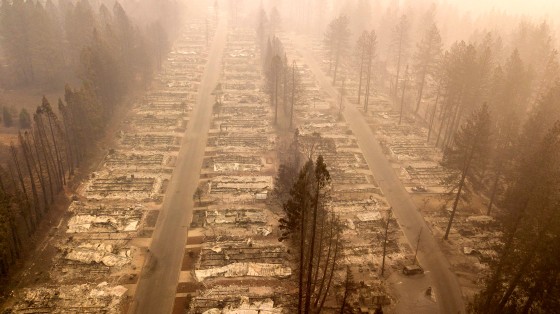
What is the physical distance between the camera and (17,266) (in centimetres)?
3447

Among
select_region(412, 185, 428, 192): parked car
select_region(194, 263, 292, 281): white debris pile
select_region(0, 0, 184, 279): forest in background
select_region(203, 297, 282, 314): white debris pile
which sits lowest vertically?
select_region(203, 297, 282, 314): white debris pile

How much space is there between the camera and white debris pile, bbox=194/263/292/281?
114ft

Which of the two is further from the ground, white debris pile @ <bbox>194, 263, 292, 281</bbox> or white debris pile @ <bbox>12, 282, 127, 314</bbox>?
white debris pile @ <bbox>194, 263, 292, 281</bbox>

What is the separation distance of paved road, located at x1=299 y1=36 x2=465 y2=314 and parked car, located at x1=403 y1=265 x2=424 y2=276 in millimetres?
508

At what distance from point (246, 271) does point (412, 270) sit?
1431 centimetres

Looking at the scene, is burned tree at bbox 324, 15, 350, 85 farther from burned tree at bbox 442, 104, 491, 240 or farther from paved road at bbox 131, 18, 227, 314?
burned tree at bbox 442, 104, 491, 240

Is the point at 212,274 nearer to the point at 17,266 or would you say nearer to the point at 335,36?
the point at 17,266

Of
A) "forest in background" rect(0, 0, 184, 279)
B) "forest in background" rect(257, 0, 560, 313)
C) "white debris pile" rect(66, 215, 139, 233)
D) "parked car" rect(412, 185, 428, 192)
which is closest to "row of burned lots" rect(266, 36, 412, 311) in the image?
"parked car" rect(412, 185, 428, 192)

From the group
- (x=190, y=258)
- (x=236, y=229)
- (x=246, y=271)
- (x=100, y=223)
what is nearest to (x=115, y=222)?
(x=100, y=223)

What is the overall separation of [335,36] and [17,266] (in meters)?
66.4

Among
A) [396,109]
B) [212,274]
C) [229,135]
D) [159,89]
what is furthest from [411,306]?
[159,89]

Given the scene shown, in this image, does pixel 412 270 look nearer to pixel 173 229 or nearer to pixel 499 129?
pixel 499 129

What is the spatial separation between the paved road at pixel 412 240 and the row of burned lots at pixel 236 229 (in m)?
10.8

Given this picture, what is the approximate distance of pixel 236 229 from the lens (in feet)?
132
